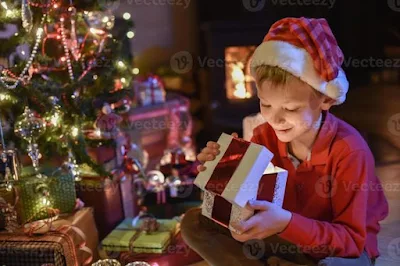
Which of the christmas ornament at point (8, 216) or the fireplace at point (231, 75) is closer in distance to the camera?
the christmas ornament at point (8, 216)

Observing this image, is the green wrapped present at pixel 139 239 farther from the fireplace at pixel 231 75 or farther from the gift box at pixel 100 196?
the fireplace at pixel 231 75

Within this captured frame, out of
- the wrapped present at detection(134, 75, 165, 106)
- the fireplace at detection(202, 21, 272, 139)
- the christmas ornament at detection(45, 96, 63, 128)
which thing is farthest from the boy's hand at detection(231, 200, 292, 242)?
the fireplace at detection(202, 21, 272, 139)

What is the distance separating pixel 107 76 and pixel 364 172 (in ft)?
3.69

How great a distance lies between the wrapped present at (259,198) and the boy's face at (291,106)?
14cm

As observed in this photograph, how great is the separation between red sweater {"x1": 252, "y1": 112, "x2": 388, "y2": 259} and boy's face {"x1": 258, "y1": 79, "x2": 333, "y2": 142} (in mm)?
75

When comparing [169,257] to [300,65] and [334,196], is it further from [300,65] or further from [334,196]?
[300,65]

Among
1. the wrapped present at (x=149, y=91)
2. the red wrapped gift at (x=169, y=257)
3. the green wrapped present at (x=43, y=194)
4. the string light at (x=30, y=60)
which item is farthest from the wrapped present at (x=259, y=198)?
the wrapped present at (x=149, y=91)

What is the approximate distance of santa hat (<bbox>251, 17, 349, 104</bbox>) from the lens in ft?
3.87

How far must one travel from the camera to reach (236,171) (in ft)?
3.72

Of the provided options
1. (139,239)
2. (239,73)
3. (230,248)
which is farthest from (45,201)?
(239,73)

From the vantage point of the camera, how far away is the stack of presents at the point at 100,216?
3.86ft

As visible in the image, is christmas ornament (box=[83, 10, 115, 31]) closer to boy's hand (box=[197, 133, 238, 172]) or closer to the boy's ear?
boy's hand (box=[197, 133, 238, 172])

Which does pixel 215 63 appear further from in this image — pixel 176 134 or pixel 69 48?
pixel 69 48

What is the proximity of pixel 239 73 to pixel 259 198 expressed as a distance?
2.06 meters
